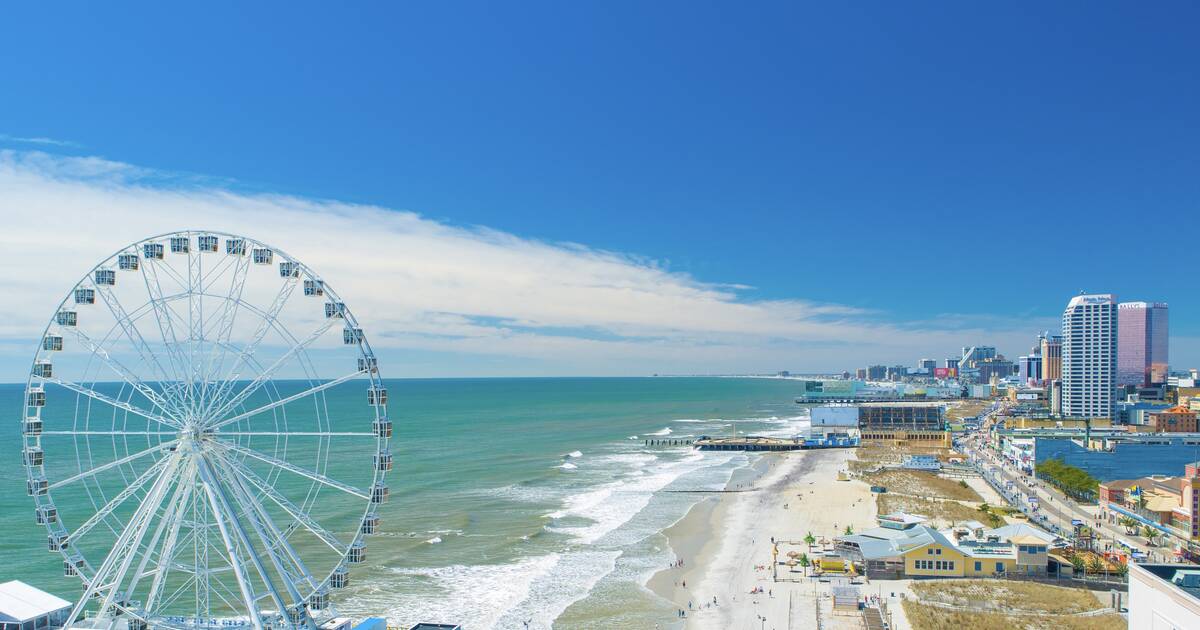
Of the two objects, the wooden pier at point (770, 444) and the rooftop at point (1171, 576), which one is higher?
the rooftop at point (1171, 576)

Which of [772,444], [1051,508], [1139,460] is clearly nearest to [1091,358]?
[772,444]

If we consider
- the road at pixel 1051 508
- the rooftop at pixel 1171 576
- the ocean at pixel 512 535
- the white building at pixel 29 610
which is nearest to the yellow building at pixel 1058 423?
the road at pixel 1051 508

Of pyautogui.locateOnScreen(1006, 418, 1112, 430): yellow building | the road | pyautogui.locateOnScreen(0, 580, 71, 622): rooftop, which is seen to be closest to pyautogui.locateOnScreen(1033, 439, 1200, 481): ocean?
the road

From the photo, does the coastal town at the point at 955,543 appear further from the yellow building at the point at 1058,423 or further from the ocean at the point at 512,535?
the yellow building at the point at 1058,423

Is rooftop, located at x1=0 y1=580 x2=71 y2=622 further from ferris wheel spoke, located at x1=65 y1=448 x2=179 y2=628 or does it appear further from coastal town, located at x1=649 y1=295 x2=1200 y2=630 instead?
coastal town, located at x1=649 y1=295 x2=1200 y2=630

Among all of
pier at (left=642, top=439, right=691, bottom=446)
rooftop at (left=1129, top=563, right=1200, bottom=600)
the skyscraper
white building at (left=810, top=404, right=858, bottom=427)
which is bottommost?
pier at (left=642, top=439, right=691, bottom=446)

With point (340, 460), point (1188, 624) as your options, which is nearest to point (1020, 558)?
point (1188, 624)

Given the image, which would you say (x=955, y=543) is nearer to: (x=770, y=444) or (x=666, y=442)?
(x=770, y=444)
